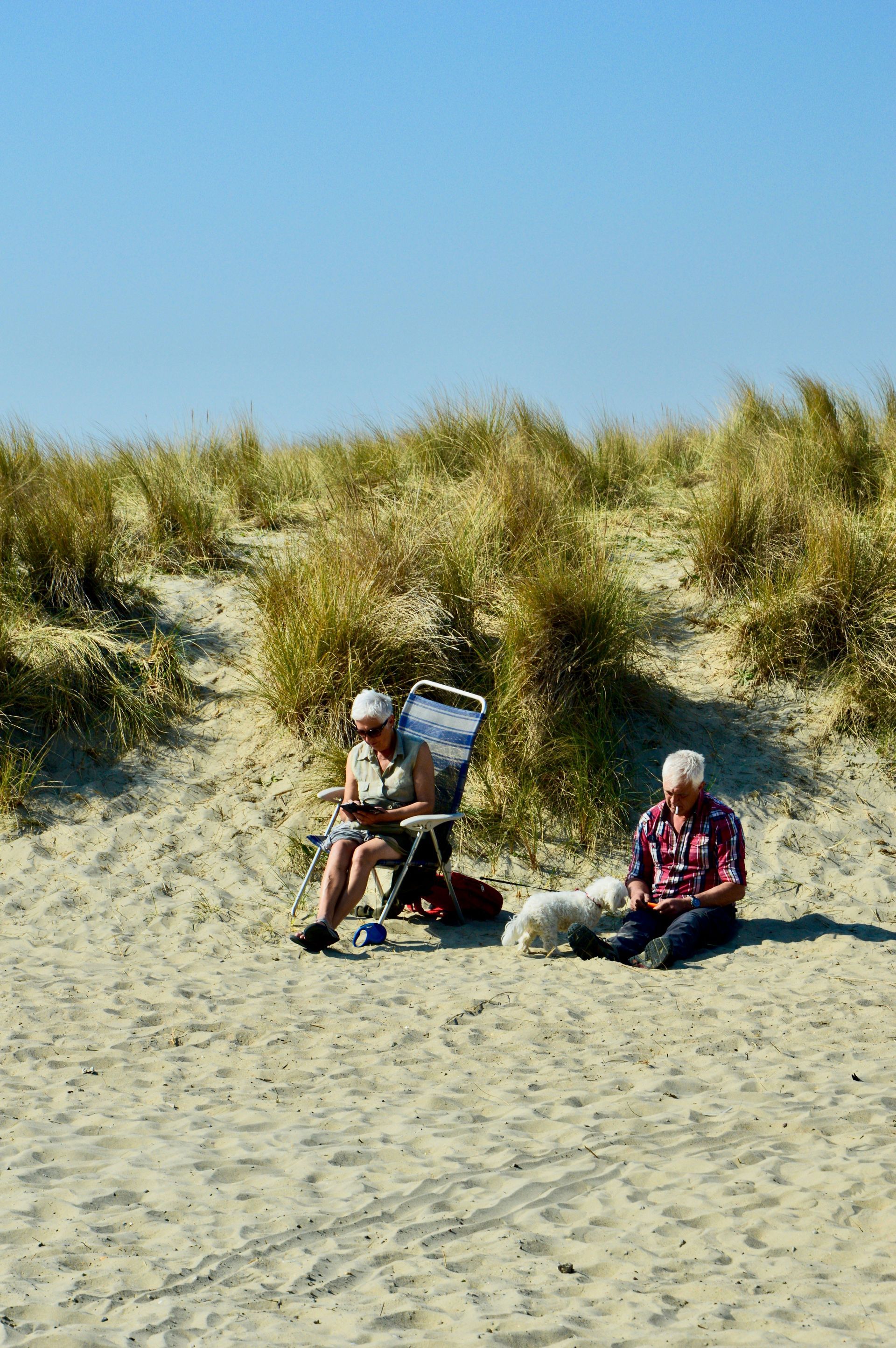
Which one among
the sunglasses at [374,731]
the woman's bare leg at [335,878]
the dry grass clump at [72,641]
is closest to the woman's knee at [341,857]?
the woman's bare leg at [335,878]

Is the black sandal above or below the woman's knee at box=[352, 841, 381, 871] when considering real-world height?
below

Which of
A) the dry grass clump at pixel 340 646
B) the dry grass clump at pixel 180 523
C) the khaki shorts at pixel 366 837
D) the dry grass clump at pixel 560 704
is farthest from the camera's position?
the dry grass clump at pixel 180 523

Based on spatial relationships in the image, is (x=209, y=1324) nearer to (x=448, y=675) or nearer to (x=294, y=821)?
(x=294, y=821)

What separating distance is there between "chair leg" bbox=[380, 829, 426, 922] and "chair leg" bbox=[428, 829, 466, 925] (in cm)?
7

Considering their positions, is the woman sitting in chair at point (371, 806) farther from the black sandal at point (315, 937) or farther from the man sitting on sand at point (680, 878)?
the man sitting on sand at point (680, 878)

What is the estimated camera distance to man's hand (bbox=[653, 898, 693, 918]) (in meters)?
6.36

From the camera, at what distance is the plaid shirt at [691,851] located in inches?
251

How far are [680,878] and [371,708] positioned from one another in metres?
1.83

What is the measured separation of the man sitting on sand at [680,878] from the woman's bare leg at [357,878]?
1132mm

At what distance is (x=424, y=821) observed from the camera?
21.2 ft

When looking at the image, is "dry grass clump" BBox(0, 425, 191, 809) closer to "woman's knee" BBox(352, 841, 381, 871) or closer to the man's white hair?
"woman's knee" BBox(352, 841, 381, 871)

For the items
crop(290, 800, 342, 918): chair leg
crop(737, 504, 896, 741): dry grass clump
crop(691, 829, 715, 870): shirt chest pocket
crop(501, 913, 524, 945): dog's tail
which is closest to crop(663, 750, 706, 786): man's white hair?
crop(691, 829, 715, 870): shirt chest pocket

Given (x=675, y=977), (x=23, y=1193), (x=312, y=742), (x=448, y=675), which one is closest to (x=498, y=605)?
(x=448, y=675)

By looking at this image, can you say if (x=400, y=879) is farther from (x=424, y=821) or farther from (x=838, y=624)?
(x=838, y=624)
